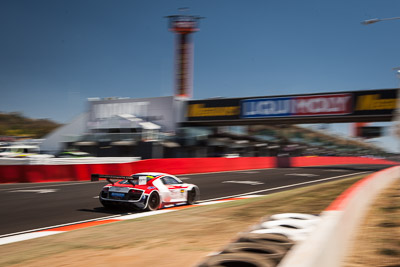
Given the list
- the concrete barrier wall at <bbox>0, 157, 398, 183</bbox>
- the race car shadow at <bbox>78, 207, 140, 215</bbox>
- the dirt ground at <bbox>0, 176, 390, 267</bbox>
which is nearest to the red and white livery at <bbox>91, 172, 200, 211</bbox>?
the race car shadow at <bbox>78, 207, 140, 215</bbox>

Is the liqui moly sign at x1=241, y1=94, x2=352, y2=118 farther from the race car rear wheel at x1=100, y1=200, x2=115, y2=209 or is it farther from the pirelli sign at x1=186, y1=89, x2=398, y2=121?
the race car rear wheel at x1=100, y1=200, x2=115, y2=209

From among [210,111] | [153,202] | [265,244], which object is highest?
[210,111]

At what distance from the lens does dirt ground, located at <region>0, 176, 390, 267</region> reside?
534cm

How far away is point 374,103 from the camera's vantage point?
34.7 meters

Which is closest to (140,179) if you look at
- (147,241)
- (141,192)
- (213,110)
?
(141,192)

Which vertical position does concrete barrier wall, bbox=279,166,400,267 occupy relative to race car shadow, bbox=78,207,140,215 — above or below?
above

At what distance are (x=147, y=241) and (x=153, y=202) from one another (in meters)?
4.56

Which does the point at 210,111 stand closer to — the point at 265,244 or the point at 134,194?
the point at 134,194

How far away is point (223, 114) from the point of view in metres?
41.3

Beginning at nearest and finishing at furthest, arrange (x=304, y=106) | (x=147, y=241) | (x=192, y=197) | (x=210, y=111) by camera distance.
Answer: (x=147, y=241), (x=192, y=197), (x=304, y=106), (x=210, y=111)

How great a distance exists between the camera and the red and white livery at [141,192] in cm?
1070

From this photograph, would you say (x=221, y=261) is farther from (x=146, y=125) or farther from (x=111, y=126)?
(x=111, y=126)

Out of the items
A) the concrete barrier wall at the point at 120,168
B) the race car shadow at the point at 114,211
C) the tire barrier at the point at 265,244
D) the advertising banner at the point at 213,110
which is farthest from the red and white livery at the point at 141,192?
the advertising banner at the point at 213,110

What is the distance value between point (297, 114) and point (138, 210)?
1112 inches
